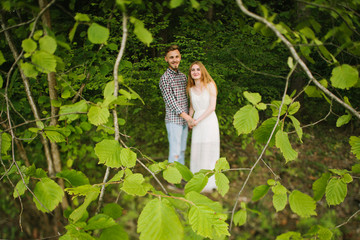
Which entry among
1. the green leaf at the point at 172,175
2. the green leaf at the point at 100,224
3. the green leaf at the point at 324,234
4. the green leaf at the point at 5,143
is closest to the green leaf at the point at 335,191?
the green leaf at the point at 324,234

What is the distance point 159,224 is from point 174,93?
269cm

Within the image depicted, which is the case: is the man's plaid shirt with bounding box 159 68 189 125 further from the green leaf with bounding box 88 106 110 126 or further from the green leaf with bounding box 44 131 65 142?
the green leaf with bounding box 88 106 110 126

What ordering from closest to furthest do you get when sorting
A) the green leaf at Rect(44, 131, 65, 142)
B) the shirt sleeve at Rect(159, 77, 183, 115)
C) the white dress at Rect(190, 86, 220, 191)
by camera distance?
the green leaf at Rect(44, 131, 65, 142), the shirt sleeve at Rect(159, 77, 183, 115), the white dress at Rect(190, 86, 220, 191)

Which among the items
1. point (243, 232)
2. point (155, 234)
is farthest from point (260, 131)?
point (243, 232)

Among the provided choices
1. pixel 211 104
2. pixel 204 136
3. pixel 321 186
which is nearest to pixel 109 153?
pixel 321 186

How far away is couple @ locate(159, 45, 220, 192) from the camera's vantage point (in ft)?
10.5

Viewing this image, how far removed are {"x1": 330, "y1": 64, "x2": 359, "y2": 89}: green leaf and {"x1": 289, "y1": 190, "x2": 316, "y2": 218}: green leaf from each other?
47 centimetres

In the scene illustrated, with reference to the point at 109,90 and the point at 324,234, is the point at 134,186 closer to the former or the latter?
the point at 109,90

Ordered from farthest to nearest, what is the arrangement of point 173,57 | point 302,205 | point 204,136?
1. point 204,136
2. point 173,57
3. point 302,205

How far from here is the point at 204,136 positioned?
138 inches

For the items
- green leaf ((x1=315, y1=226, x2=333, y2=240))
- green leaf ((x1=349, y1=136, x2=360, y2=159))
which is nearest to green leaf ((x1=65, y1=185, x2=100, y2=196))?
green leaf ((x1=315, y1=226, x2=333, y2=240))

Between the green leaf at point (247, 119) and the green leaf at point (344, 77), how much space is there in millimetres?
315

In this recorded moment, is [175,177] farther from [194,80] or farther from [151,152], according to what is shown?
[151,152]

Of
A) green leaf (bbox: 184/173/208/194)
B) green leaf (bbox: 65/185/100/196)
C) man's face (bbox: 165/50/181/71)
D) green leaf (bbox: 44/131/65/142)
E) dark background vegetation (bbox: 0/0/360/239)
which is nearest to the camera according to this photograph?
green leaf (bbox: 65/185/100/196)
